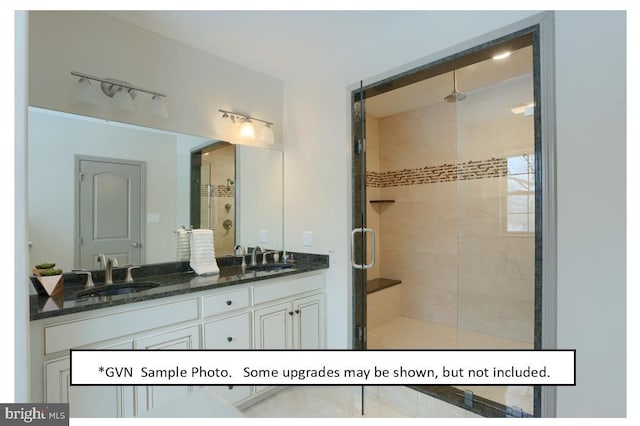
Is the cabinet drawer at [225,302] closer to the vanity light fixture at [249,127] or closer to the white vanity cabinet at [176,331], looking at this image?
the white vanity cabinet at [176,331]

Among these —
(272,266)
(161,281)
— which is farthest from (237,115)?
(161,281)

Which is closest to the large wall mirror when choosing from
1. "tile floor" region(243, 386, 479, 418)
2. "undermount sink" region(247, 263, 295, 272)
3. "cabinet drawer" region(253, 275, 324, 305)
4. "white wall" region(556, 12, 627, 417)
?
"undermount sink" region(247, 263, 295, 272)

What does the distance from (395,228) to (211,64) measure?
2566mm

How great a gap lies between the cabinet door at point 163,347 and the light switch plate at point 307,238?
109 centimetres

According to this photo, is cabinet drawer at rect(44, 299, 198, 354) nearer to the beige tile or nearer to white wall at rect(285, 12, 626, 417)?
white wall at rect(285, 12, 626, 417)

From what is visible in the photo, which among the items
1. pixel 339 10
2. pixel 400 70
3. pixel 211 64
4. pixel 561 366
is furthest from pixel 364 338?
pixel 211 64

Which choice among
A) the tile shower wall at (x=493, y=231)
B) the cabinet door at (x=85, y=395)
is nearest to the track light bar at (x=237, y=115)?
the tile shower wall at (x=493, y=231)

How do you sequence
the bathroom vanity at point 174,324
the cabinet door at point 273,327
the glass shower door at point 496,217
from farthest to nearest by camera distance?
1. the glass shower door at point 496,217
2. the cabinet door at point 273,327
3. the bathroom vanity at point 174,324

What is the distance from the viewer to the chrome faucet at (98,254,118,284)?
181 cm

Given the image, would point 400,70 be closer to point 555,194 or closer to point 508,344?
point 555,194

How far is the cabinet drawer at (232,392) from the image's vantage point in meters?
1.82

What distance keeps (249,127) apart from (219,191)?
0.58 metres

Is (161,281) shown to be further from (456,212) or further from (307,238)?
(456,212)

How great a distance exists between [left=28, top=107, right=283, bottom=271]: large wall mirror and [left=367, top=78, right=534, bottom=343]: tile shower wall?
153cm
